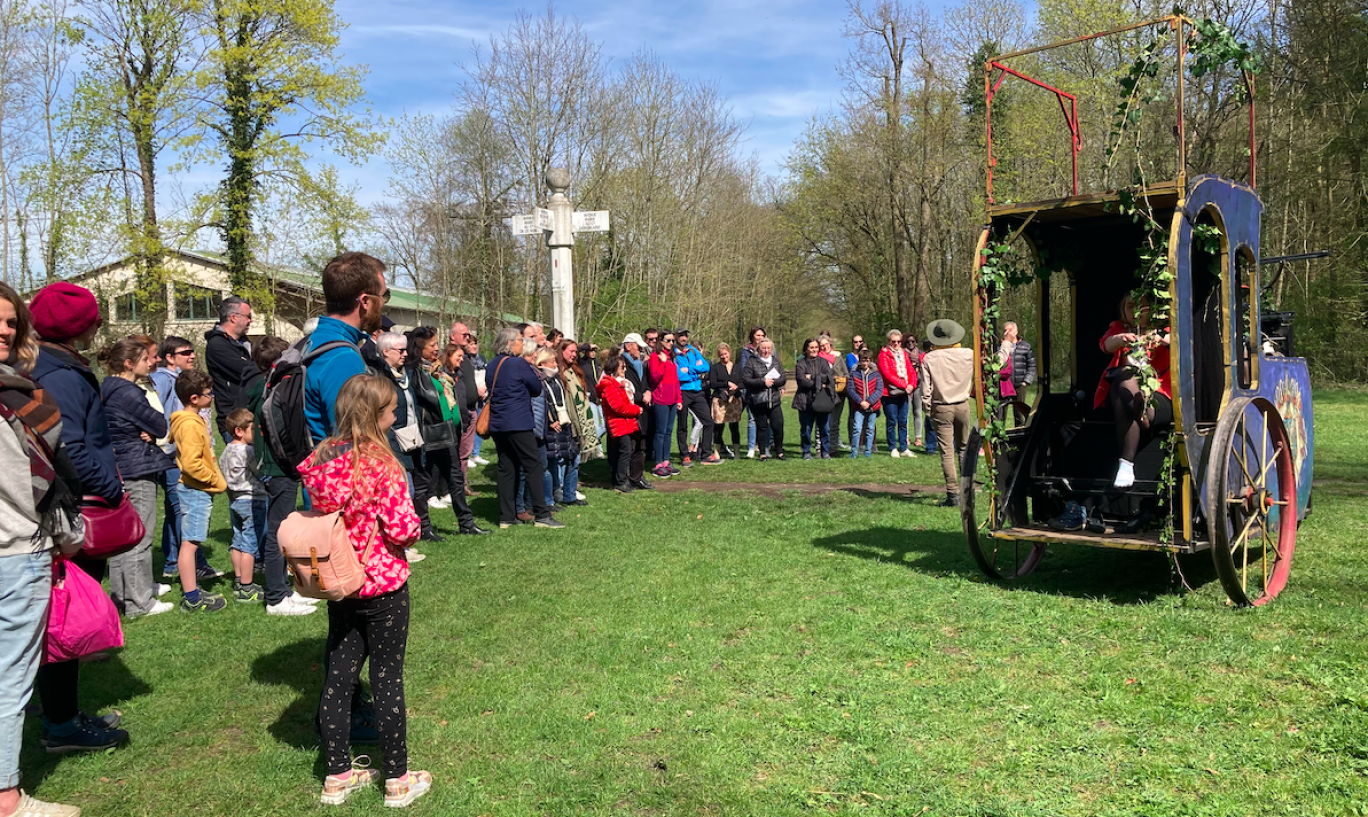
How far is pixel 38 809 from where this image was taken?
3.75 m

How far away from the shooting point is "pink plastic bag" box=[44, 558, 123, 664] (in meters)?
4.03

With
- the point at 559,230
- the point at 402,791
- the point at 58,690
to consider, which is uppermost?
the point at 559,230

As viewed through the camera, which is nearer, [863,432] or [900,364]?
[900,364]

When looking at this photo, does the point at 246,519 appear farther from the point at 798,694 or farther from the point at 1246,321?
the point at 1246,321

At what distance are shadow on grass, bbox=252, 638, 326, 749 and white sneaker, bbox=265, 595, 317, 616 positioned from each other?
0.61 meters

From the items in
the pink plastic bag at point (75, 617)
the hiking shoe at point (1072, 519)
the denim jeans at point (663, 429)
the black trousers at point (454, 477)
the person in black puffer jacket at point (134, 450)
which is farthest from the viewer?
the denim jeans at point (663, 429)

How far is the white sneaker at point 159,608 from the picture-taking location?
675 centimetres

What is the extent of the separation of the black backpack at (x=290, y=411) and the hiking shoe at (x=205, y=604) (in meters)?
3.12

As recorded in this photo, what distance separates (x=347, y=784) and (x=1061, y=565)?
5.72 m

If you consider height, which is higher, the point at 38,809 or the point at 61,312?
the point at 61,312

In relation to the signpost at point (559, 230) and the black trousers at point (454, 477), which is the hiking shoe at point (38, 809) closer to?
the black trousers at point (454, 477)

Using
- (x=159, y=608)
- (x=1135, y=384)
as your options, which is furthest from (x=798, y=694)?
(x=159, y=608)

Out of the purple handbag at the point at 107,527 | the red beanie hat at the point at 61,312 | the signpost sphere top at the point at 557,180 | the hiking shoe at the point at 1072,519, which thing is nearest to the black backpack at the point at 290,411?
the purple handbag at the point at 107,527

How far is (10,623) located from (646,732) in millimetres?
2593
